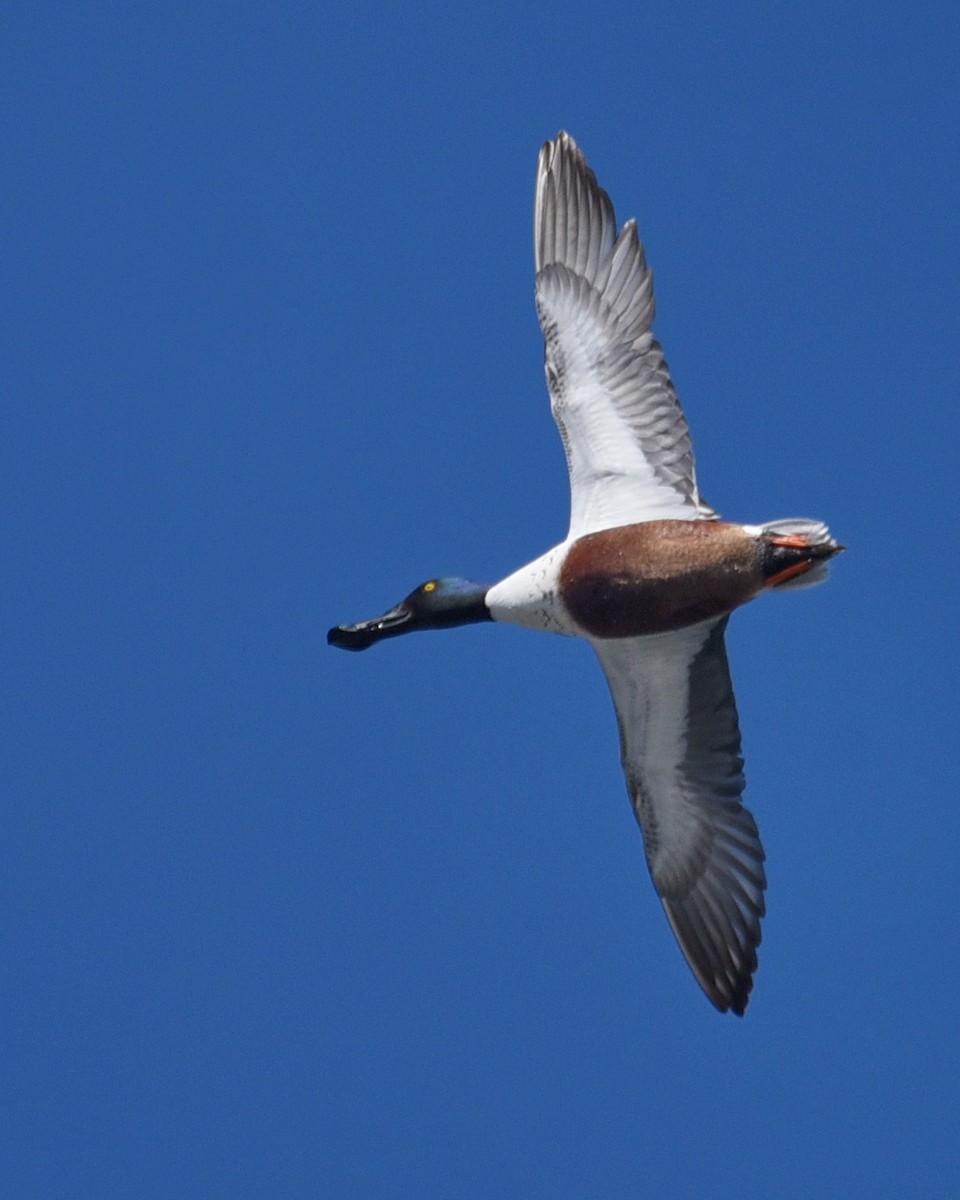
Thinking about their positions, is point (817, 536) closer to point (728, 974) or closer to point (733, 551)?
point (733, 551)

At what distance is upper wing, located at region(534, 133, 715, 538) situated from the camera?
9.23 meters

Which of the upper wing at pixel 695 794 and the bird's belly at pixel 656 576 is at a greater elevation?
the bird's belly at pixel 656 576

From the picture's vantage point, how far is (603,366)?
9.27 metres

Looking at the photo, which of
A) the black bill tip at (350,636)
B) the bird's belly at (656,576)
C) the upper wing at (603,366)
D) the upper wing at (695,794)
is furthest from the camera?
the black bill tip at (350,636)

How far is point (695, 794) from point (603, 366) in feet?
6.79

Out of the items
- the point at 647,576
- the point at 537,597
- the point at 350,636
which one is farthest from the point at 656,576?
the point at 350,636

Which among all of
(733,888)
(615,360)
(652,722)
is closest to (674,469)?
(615,360)

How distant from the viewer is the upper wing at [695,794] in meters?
9.47

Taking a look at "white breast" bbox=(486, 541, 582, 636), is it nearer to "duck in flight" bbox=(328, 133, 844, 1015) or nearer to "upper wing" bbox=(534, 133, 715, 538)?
"duck in flight" bbox=(328, 133, 844, 1015)

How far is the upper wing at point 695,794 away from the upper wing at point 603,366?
0.66 metres

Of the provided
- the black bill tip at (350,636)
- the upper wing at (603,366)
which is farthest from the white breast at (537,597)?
the black bill tip at (350,636)

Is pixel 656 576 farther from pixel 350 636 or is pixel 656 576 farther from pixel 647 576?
pixel 350 636

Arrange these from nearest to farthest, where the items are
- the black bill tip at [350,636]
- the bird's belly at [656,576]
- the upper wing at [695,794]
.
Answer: the bird's belly at [656,576]
the upper wing at [695,794]
the black bill tip at [350,636]

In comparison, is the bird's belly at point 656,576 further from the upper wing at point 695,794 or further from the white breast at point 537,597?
the upper wing at point 695,794
